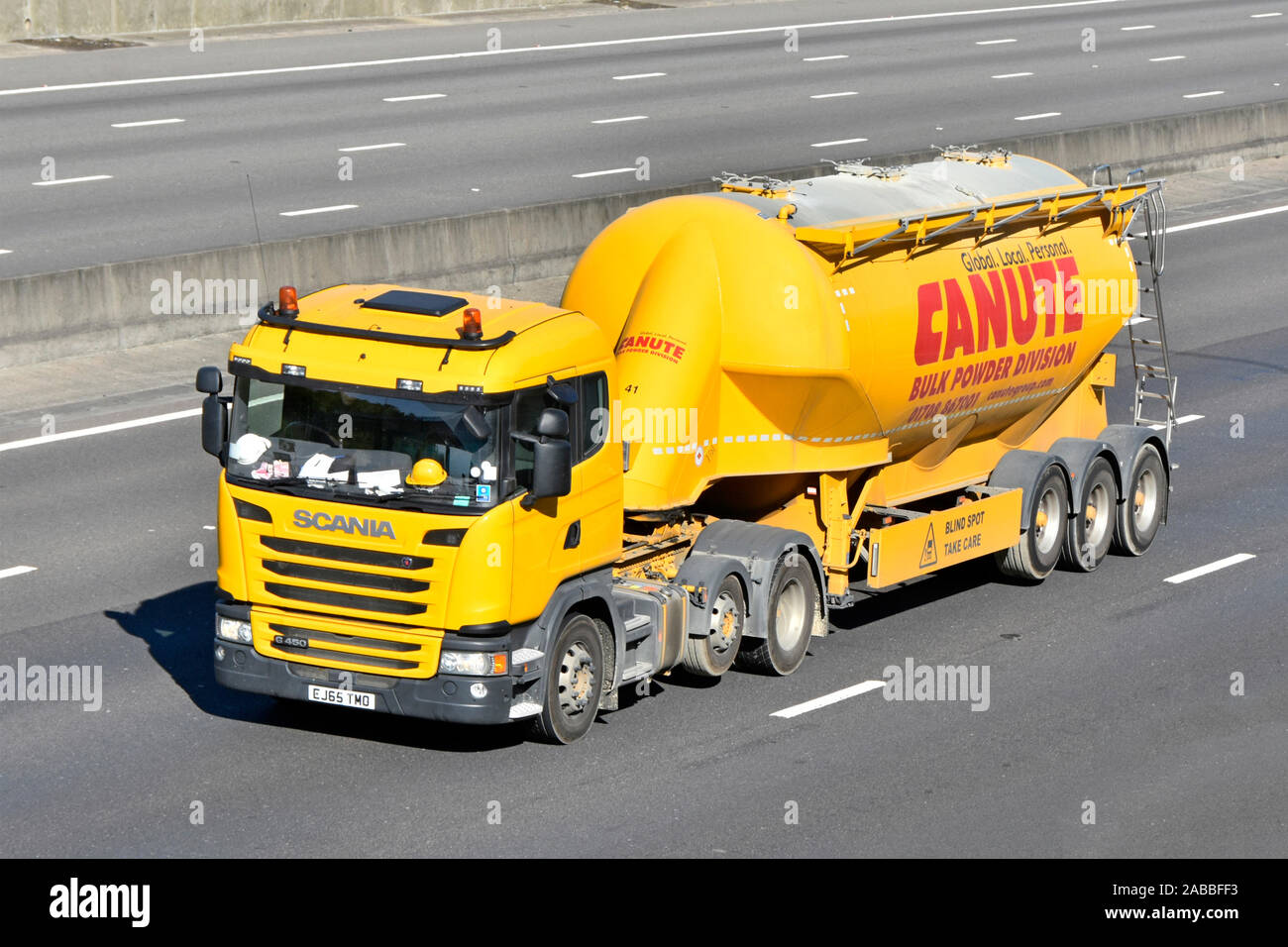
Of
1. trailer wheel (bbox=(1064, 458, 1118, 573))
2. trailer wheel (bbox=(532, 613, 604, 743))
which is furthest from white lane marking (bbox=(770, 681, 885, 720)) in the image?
trailer wheel (bbox=(1064, 458, 1118, 573))

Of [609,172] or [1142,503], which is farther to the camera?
[609,172]

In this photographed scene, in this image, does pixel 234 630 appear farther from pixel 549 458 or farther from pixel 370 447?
pixel 549 458

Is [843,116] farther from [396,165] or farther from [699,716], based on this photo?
[699,716]

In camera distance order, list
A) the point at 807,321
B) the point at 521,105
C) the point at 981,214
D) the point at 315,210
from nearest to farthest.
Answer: the point at 807,321
the point at 981,214
the point at 315,210
the point at 521,105

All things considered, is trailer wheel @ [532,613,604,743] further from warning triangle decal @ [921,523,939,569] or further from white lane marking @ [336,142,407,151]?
white lane marking @ [336,142,407,151]

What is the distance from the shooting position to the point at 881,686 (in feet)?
48.9

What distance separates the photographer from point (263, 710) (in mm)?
13875

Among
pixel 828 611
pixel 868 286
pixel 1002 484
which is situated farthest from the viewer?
pixel 1002 484

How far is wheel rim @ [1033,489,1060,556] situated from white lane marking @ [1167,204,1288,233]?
16.8 m

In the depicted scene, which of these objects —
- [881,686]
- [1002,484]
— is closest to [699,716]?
[881,686]

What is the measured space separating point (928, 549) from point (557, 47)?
101 ft

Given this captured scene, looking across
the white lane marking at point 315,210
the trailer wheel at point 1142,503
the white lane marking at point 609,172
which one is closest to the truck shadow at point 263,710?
the trailer wheel at point 1142,503

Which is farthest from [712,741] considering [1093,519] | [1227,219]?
[1227,219]
